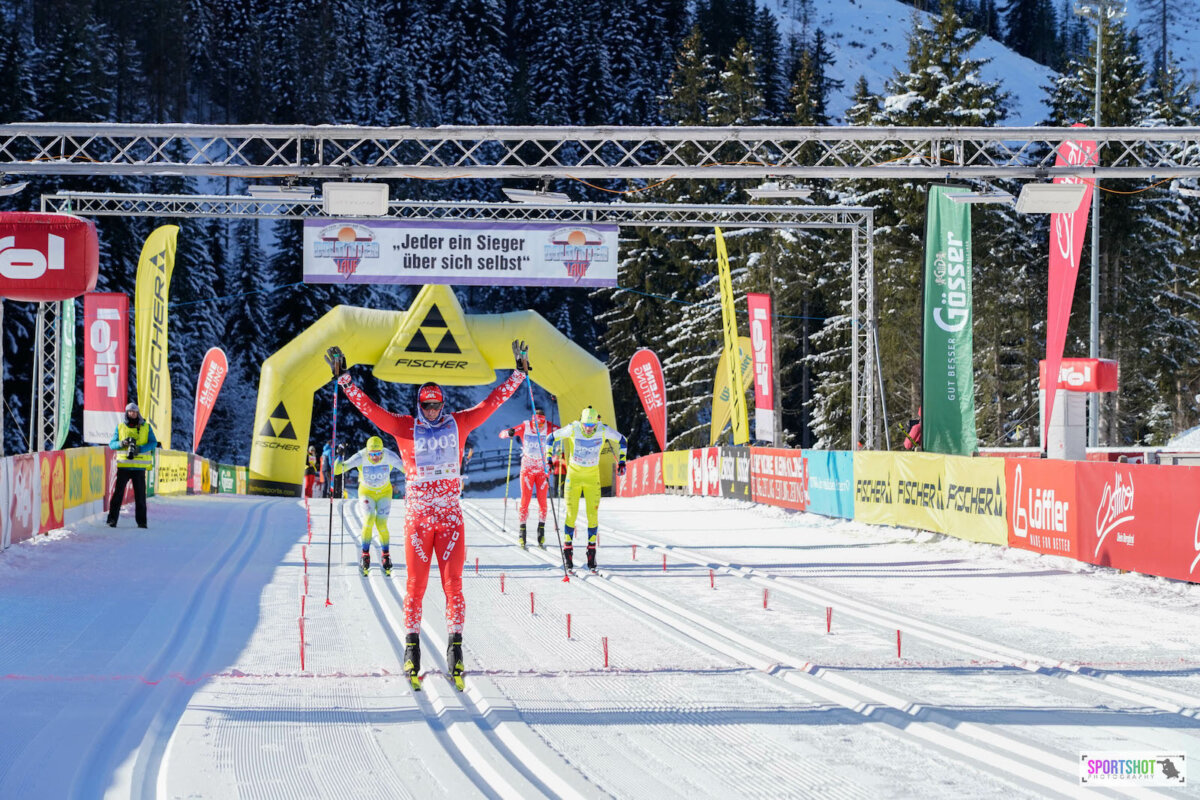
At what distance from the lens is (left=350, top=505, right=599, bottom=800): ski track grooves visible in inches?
218

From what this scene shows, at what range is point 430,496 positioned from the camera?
8.01 metres

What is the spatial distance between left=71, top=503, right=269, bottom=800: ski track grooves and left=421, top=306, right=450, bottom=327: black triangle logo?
75.1 feet

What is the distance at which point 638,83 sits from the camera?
7606 cm

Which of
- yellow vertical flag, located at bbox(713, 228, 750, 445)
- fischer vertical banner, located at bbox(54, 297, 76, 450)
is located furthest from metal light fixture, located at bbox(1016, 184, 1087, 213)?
fischer vertical banner, located at bbox(54, 297, 76, 450)

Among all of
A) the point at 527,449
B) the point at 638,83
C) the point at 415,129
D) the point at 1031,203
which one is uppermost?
the point at 638,83

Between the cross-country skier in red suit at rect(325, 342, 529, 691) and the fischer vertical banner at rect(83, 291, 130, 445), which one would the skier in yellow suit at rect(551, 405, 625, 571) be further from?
the fischer vertical banner at rect(83, 291, 130, 445)

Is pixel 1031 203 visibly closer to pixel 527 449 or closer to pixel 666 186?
pixel 527 449

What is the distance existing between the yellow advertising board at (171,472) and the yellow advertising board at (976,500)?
18.2 metres

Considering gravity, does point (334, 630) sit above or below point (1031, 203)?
below

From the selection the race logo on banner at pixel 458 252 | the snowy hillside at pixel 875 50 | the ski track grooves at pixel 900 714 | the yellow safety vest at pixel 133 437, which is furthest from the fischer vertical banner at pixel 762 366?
the snowy hillside at pixel 875 50

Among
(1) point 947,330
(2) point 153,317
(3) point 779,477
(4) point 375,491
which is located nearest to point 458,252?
(2) point 153,317

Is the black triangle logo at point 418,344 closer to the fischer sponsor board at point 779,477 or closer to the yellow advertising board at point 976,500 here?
the fischer sponsor board at point 779,477

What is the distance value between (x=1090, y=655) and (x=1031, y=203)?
371 inches

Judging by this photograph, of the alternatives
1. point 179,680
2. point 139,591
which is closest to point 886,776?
point 179,680
